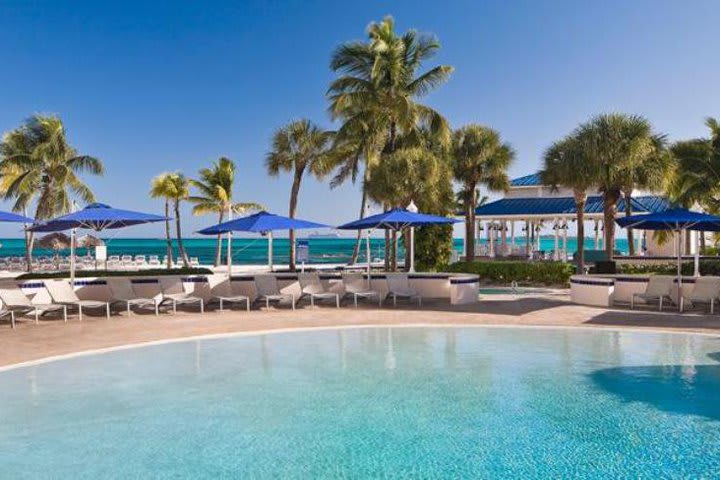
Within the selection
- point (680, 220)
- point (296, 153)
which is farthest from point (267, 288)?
point (296, 153)

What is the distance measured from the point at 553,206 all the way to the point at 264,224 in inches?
834

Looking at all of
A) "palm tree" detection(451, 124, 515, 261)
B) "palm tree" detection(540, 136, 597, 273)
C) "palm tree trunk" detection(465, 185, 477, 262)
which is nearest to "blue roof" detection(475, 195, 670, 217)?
"palm tree trunk" detection(465, 185, 477, 262)

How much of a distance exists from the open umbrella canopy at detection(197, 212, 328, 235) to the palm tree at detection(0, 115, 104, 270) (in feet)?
36.9

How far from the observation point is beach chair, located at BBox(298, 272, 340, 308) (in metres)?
15.8

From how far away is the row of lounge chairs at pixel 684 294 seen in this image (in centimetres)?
1399

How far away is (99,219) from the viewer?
582 inches

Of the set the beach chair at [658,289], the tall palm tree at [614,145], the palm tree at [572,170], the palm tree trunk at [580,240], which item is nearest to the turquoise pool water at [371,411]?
the beach chair at [658,289]

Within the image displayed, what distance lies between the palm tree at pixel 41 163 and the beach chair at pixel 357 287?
584 inches

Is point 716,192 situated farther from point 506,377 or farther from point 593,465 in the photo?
point 593,465

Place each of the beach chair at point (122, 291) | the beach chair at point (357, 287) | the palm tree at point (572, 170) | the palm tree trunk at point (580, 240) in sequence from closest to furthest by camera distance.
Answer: the beach chair at point (122, 291) < the beach chair at point (357, 287) < the palm tree at point (572, 170) < the palm tree trunk at point (580, 240)

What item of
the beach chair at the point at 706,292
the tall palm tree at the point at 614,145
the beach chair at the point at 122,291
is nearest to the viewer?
the beach chair at the point at 706,292

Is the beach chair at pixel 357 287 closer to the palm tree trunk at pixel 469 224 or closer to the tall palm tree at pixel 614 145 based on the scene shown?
the tall palm tree at pixel 614 145

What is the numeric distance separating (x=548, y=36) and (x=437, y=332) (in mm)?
14016

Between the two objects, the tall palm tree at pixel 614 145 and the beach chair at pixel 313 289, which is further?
the tall palm tree at pixel 614 145
